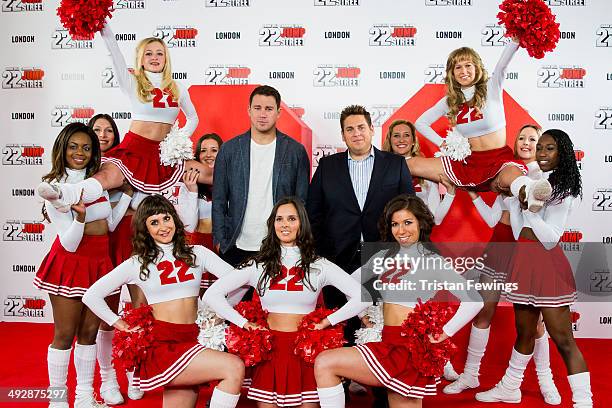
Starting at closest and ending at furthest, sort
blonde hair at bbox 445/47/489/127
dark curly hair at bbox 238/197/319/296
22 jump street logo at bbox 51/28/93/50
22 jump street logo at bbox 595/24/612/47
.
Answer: dark curly hair at bbox 238/197/319/296 < blonde hair at bbox 445/47/489/127 < 22 jump street logo at bbox 595/24/612/47 < 22 jump street logo at bbox 51/28/93/50

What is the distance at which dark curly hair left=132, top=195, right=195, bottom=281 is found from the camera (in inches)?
134

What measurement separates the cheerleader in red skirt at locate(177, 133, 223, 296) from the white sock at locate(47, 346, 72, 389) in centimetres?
111

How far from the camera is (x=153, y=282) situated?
336 cm

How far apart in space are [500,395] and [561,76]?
132 inches

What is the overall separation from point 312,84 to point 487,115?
7.46ft

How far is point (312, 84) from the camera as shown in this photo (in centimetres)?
615

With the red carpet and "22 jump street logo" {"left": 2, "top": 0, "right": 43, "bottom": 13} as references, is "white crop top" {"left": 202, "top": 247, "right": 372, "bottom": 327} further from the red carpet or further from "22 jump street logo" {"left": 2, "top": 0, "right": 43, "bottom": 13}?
"22 jump street logo" {"left": 2, "top": 0, "right": 43, "bottom": 13}

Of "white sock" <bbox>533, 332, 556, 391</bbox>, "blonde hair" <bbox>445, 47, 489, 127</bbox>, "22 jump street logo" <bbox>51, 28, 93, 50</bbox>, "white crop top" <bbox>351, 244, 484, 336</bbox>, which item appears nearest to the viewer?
"white crop top" <bbox>351, 244, 484, 336</bbox>

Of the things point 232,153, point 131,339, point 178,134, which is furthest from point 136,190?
point 131,339

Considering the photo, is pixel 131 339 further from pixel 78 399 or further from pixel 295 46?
pixel 295 46

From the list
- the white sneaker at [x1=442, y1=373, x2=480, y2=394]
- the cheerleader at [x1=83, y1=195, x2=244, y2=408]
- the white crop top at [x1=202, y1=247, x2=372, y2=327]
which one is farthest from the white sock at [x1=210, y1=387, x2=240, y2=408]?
the white sneaker at [x1=442, y1=373, x2=480, y2=394]

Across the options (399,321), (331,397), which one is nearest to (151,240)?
(331,397)

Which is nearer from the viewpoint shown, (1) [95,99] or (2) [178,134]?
(2) [178,134]

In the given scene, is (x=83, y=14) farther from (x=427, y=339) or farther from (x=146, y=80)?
(x=427, y=339)
